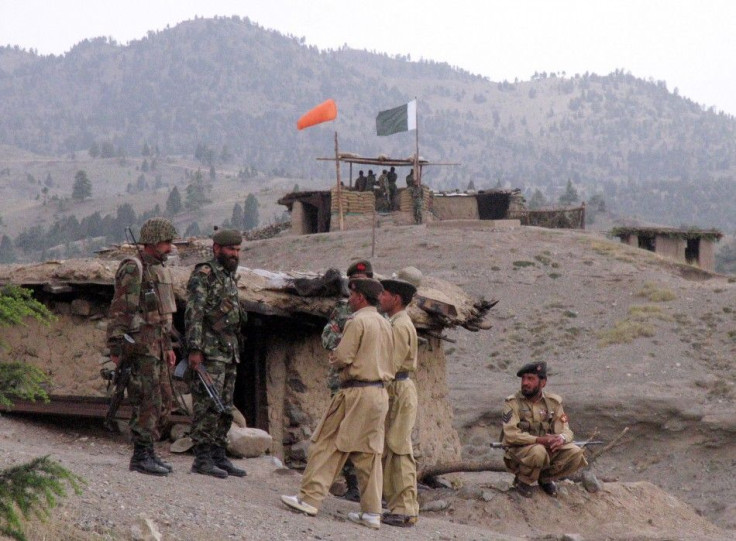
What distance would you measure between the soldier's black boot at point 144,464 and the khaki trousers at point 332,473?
1075 millimetres

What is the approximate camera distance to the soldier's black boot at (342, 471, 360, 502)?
344 inches

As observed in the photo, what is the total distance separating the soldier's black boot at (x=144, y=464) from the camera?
7.69m

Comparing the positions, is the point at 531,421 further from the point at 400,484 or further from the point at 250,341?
the point at 250,341

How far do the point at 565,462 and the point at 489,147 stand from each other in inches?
7422

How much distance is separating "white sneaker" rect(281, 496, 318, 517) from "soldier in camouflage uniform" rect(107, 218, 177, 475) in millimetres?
975

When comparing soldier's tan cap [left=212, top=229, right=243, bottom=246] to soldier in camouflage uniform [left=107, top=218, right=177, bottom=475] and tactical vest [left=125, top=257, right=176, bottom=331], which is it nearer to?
soldier in camouflage uniform [left=107, top=218, right=177, bottom=475]

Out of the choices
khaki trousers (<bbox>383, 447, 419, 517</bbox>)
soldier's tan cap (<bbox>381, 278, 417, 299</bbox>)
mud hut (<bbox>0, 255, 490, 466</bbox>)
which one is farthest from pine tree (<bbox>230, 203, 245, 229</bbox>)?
khaki trousers (<bbox>383, 447, 419, 517</bbox>)

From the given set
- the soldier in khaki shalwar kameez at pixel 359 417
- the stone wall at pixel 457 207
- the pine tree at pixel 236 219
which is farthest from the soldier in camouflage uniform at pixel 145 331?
the pine tree at pixel 236 219

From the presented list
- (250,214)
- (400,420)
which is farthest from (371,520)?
(250,214)

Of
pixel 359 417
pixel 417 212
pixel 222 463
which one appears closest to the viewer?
pixel 359 417

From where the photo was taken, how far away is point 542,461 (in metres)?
9.51

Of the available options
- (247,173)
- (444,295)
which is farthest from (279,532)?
(247,173)

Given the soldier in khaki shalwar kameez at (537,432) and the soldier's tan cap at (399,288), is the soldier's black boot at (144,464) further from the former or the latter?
the soldier in khaki shalwar kameez at (537,432)

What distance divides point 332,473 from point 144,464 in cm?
137
